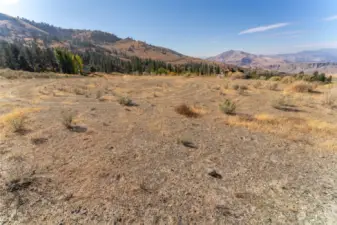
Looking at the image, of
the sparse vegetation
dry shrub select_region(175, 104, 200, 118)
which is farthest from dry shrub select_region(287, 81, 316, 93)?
the sparse vegetation

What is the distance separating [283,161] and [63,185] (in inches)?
242

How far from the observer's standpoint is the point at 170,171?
5.08 meters

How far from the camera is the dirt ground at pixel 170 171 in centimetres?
362

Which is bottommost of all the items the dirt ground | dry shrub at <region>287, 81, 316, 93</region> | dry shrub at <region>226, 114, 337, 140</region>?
the dirt ground

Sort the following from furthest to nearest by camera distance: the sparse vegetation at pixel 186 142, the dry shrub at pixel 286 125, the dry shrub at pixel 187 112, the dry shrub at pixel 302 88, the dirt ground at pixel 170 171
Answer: the dry shrub at pixel 302 88, the dry shrub at pixel 187 112, the dry shrub at pixel 286 125, the sparse vegetation at pixel 186 142, the dirt ground at pixel 170 171

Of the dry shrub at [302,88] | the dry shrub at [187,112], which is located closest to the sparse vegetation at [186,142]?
the dry shrub at [187,112]

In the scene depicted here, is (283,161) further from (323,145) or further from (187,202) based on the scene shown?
(187,202)

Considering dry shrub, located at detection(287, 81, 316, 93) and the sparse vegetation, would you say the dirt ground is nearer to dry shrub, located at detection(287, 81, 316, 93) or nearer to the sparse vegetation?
the sparse vegetation

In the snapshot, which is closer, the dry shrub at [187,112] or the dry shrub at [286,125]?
the dry shrub at [286,125]

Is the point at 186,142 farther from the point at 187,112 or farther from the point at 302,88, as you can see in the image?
the point at 302,88

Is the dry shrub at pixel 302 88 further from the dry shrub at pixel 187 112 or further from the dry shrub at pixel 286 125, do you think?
the dry shrub at pixel 187 112

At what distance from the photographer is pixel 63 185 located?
4.41 metres

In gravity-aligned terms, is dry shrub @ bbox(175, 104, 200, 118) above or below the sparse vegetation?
above

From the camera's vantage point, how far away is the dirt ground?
3.62m
